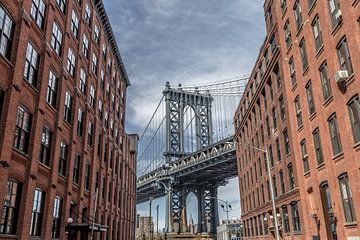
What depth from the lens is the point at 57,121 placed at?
2323 centimetres

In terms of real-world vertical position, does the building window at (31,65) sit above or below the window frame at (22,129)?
above

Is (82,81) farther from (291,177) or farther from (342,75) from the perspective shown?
(342,75)

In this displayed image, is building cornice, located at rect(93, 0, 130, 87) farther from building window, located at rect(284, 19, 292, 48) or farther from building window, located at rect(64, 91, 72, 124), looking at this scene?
building window, located at rect(284, 19, 292, 48)

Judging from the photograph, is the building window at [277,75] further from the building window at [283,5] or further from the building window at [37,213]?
the building window at [37,213]

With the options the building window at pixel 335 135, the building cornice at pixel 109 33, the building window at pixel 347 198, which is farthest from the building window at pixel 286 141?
the building cornice at pixel 109 33

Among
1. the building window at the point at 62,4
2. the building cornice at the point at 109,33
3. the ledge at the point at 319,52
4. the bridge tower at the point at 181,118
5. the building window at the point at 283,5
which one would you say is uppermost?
the bridge tower at the point at 181,118

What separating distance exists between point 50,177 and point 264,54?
90.2 feet

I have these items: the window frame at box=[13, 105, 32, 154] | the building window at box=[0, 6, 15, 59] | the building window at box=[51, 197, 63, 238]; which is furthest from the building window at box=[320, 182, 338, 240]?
the building window at box=[0, 6, 15, 59]

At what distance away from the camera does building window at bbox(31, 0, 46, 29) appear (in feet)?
68.4

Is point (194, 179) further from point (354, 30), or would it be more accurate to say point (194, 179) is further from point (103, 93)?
point (354, 30)

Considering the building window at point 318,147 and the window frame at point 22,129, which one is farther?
the building window at point 318,147

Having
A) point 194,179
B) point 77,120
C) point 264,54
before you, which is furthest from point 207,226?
point 77,120

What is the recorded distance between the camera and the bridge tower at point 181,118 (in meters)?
97.9

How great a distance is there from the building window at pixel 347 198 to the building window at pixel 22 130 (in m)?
17.7
